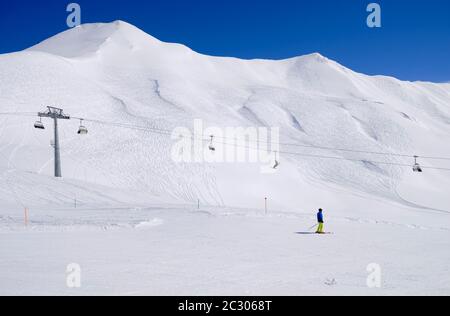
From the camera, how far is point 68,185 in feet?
123

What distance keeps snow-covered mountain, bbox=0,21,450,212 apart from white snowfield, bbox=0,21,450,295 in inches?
12.0

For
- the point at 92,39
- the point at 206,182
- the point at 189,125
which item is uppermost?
the point at 92,39

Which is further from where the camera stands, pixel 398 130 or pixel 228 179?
pixel 398 130

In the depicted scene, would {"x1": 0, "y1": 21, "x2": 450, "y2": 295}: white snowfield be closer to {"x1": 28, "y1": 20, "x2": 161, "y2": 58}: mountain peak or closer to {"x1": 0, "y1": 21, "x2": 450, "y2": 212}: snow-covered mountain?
{"x1": 0, "y1": 21, "x2": 450, "y2": 212}: snow-covered mountain

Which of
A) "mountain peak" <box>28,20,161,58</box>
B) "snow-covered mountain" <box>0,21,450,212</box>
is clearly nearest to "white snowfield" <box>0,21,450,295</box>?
"snow-covered mountain" <box>0,21,450,212</box>

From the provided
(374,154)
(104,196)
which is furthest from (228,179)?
(374,154)

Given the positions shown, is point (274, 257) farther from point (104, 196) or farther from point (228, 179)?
point (228, 179)

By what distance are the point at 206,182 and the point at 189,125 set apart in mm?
17686

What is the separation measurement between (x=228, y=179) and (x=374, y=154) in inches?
1046

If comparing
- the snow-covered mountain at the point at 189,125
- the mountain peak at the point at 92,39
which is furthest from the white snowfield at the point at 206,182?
the mountain peak at the point at 92,39

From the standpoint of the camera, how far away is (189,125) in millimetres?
65312

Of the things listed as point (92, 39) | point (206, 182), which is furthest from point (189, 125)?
point (92, 39)

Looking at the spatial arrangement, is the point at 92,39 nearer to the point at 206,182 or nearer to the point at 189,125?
the point at 189,125

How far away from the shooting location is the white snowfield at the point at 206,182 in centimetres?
1165
